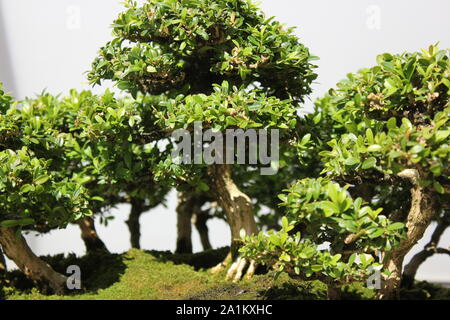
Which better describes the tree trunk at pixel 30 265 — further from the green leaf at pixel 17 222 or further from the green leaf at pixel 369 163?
the green leaf at pixel 369 163

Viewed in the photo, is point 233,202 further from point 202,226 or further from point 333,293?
point 202,226

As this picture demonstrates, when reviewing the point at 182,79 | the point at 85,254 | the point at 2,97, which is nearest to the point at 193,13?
the point at 182,79

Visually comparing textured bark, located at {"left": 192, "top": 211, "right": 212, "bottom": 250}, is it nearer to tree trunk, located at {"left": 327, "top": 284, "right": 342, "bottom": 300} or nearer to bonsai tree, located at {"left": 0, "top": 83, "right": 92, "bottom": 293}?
bonsai tree, located at {"left": 0, "top": 83, "right": 92, "bottom": 293}

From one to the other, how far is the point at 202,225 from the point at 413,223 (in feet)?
7.25

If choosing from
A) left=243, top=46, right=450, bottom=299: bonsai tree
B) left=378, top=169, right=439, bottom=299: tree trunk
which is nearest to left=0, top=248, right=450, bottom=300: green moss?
left=378, top=169, right=439, bottom=299: tree trunk

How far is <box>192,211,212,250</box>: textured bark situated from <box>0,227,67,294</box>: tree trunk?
4.69ft

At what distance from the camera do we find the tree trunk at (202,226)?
417 centimetres

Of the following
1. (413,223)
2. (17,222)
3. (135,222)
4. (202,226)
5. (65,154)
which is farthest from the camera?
(202,226)

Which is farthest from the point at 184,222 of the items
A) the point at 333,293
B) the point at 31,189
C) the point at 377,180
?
the point at 377,180

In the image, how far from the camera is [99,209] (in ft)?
12.0

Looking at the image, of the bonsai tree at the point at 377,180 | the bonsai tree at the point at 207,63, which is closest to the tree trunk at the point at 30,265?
the bonsai tree at the point at 207,63

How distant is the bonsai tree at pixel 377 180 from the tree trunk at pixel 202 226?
1.82 metres

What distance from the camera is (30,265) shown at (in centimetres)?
292

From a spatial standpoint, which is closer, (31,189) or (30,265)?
(31,189)
